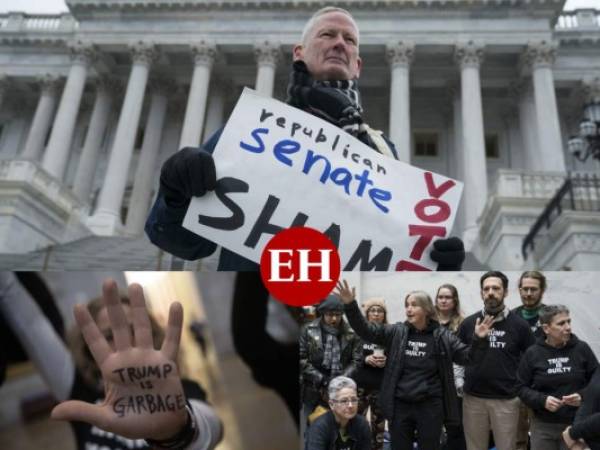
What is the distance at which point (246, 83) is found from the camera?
3591cm

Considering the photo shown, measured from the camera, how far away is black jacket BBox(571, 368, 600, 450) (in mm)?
4094

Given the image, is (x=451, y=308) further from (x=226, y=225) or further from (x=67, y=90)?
(x=67, y=90)

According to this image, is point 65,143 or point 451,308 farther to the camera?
point 65,143

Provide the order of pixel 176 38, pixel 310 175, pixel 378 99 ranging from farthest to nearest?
pixel 378 99
pixel 176 38
pixel 310 175

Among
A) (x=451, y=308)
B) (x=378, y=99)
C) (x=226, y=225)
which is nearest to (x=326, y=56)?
(x=226, y=225)

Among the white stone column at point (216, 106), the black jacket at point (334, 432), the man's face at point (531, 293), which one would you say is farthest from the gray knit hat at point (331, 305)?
the white stone column at point (216, 106)

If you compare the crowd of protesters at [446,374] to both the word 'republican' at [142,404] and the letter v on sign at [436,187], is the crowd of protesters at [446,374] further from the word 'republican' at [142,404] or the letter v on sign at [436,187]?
the word 'republican' at [142,404]

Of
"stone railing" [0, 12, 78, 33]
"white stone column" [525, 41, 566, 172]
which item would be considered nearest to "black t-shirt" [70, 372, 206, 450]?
"white stone column" [525, 41, 566, 172]

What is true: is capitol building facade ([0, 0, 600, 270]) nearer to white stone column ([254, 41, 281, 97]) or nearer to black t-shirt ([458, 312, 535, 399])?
white stone column ([254, 41, 281, 97])

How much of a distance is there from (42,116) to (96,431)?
3601 centimetres

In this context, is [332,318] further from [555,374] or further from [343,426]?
[555,374]

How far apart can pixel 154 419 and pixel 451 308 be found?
2470mm

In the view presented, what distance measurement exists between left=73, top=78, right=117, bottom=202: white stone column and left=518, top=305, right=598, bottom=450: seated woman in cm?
3036

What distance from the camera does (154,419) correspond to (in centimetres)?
361
